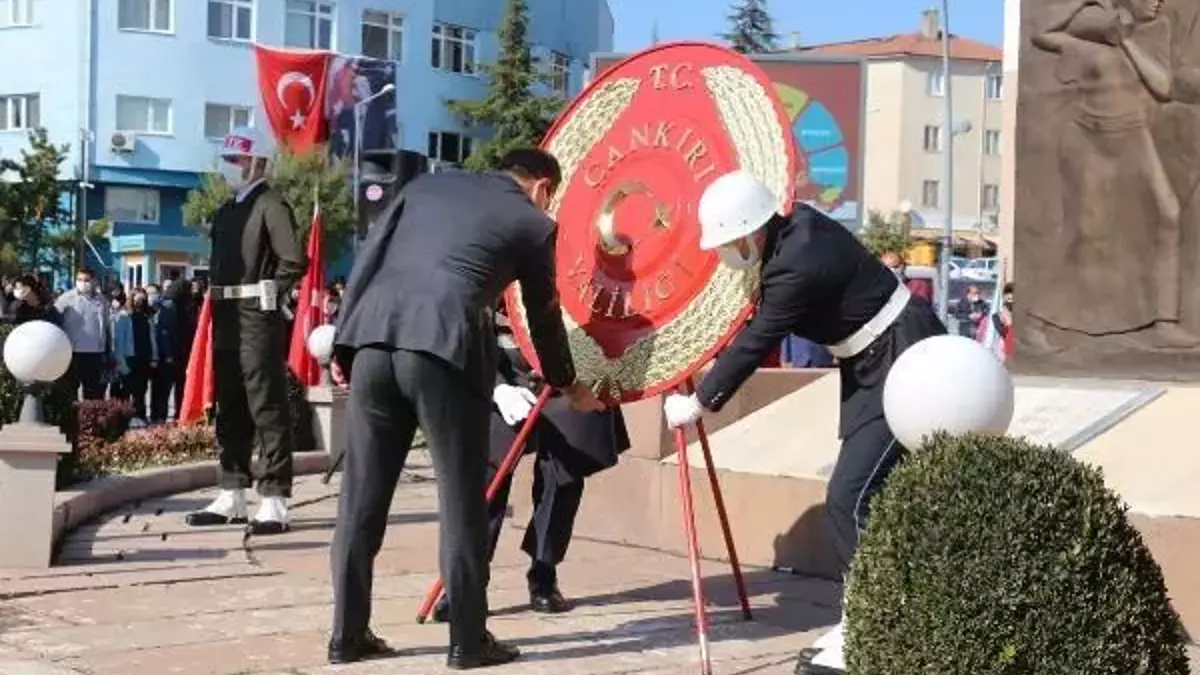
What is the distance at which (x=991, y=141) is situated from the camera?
301ft

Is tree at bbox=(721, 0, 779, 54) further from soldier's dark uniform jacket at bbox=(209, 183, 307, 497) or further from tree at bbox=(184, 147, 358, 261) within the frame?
soldier's dark uniform jacket at bbox=(209, 183, 307, 497)

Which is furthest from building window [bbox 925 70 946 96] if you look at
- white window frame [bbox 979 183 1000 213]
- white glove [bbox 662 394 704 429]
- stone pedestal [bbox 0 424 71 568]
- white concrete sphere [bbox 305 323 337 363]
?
white glove [bbox 662 394 704 429]

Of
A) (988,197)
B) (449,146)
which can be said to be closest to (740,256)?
(449,146)

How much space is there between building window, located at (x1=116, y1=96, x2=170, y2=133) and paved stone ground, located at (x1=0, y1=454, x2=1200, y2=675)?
40524mm

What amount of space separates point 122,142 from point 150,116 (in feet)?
5.27

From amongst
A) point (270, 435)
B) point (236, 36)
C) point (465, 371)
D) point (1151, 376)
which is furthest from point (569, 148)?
point (236, 36)

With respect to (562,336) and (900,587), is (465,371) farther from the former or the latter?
(900,587)

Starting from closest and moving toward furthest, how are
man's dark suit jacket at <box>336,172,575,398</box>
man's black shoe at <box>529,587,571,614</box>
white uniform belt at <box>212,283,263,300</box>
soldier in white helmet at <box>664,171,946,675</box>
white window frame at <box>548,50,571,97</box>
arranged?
man's dark suit jacket at <box>336,172,575,398</box> < soldier in white helmet at <box>664,171,946,675</box> < man's black shoe at <box>529,587,571,614</box> < white uniform belt at <box>212,283,263,300</box> < white window frame at <box>548,50,571,97</box>

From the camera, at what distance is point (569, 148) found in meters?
7.17

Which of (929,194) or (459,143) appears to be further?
(929,194)

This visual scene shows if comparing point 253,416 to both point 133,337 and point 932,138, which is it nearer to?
point 133,337

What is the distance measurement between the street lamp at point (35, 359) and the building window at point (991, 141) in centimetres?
8682

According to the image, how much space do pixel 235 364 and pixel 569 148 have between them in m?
2.98

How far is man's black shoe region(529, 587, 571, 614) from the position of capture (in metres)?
7.21
